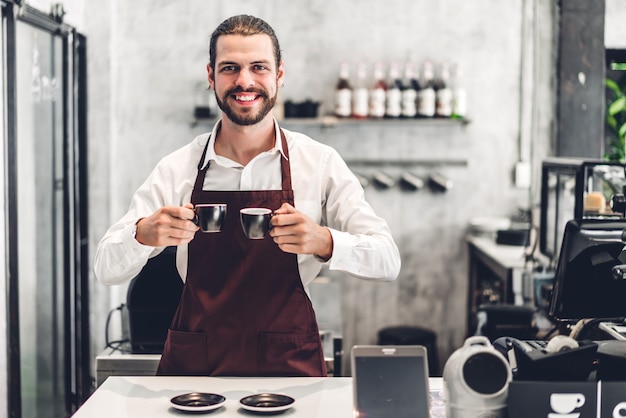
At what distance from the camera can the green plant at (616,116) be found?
5.84 meters

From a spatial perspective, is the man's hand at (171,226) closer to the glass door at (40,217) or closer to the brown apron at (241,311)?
the brown apron at (241,311)

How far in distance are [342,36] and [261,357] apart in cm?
340

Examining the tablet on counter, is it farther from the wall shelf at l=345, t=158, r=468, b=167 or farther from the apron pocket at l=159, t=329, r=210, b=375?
the wall shelf at l=345, t=158, r=468, b=167

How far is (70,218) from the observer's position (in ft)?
15.1

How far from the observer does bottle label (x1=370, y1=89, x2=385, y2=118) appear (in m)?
5.13

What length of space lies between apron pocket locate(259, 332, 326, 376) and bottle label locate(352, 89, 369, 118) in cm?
308

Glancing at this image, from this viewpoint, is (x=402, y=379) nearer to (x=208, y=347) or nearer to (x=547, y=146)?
(x=208, y=347)

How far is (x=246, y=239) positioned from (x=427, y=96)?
3.05 m

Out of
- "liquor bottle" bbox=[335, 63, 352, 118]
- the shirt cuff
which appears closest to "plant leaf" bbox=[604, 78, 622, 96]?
"liquor bottle" bbox=[335, 63, 352, 118]

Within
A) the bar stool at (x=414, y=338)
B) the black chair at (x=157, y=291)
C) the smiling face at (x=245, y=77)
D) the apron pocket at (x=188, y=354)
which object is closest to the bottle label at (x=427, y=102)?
the bar stool at (x=414, y=338)

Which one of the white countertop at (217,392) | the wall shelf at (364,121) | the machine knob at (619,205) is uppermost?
the wall shelf at (364,121)

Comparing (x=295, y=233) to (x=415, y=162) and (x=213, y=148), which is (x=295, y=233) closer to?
(x=213, y=148)

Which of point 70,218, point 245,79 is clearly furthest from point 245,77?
point 70,218

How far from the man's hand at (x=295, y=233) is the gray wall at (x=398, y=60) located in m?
3.26
